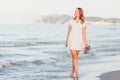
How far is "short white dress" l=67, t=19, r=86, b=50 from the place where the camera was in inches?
414

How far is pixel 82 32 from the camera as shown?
10586 millimetres

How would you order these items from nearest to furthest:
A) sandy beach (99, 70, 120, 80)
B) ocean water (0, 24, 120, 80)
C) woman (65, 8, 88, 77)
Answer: woman (65, 8, 88, 77), sandy beach (99, 70, 120, 80), ocean water (0, 24, 120, 80)

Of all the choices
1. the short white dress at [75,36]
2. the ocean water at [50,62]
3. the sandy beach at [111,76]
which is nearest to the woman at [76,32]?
the short white dress at [75,36]

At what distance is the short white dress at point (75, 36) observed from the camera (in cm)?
1052

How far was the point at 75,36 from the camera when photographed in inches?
Result: 417

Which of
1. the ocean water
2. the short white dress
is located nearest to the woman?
the short white dress

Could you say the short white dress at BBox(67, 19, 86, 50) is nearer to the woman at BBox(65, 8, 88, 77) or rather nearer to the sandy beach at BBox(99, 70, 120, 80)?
the woman at BBox(65, 8, 88, 77)

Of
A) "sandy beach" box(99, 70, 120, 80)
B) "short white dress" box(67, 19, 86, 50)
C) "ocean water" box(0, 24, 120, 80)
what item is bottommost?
"ocean water" box(0, 24, 120, 80)

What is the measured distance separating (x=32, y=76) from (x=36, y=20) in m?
179

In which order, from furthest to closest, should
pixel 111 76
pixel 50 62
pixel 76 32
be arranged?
1. pixel 50 62
2. pixel 111 76
3. pixel 76 32

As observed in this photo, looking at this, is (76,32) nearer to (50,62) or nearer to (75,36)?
(75,36)

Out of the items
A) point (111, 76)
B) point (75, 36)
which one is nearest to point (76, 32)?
point (75, 36)

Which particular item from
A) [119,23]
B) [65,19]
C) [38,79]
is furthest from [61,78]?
[119,23]

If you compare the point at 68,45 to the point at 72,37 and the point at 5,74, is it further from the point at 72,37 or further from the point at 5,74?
the point at 5,74
